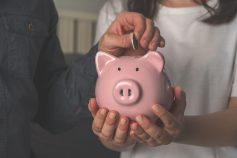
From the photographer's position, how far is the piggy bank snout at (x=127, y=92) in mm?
457

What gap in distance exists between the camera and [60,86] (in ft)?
2.23

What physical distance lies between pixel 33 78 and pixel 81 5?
1201 mm

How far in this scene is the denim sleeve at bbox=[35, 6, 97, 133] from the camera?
67cm

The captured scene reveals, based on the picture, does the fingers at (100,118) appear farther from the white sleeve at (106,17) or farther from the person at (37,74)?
the white sleeve at (106,17)

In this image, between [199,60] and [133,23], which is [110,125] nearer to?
[133,23]

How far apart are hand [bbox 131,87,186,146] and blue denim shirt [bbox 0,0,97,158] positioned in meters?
0.19

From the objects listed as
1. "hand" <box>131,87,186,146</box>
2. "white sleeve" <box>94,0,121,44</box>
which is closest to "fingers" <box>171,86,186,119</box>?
"hand" <box>131,87,186,146</box>

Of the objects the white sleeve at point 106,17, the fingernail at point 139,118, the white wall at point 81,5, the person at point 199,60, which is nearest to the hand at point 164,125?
the fingernail at point 139,118

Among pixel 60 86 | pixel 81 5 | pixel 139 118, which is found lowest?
pixel 81 5

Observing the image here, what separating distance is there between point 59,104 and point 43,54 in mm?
85

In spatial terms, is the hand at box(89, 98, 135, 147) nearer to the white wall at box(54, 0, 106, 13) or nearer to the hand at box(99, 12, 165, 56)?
the hand at box(99, 12, 165, 56)

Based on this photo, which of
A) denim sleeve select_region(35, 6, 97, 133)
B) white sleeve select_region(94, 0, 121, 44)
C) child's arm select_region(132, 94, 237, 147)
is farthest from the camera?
white sleeve select_region(94, 0, 121, 44)

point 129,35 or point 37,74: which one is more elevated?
point 129,35

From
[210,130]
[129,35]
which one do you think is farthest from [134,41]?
[210,130]
